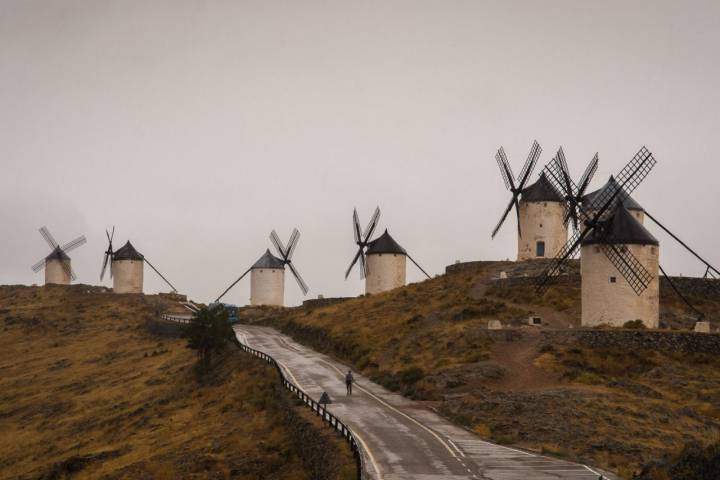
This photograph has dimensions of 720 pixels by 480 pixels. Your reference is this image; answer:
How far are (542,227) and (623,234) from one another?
80.3 ft

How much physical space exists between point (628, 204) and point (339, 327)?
27.5 meters

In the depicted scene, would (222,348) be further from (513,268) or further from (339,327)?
(513,268)

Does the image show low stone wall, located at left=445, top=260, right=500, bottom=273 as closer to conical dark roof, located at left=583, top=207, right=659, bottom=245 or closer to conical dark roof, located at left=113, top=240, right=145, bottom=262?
conical dark roof, located at left=583, top=207, right=659, bottom=245

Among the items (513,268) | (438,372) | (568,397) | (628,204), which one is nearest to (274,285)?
(513,268)

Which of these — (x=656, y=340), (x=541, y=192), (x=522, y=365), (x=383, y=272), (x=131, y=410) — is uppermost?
(x=541, y=192)

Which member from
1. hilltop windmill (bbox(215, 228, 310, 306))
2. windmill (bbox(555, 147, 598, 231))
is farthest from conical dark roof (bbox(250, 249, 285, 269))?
windmill (bbox(555, 147, 598, 231))

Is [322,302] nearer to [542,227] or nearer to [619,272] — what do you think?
[542,227]

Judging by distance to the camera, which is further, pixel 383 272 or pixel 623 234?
pixel 383 272

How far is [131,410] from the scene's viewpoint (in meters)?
62.2

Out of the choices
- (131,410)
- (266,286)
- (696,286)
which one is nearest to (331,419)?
(131,410)

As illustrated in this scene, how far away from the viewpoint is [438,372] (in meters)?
52.5

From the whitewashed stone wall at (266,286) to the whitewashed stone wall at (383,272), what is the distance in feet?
55.9

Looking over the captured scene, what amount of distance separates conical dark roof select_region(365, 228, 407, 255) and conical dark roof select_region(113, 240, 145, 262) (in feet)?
127

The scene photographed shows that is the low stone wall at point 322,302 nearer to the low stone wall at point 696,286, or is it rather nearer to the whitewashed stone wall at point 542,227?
the whitewashed stone wall at point 542,227
